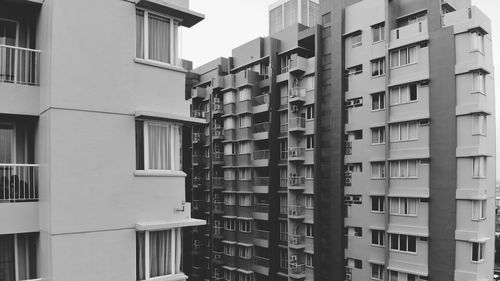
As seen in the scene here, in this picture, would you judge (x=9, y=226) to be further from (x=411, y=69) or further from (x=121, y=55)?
(x=411, y=69)

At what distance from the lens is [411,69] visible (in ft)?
71.4

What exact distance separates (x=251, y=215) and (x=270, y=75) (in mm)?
11299

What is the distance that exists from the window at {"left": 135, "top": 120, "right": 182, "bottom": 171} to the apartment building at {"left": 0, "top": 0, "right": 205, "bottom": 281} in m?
0.02

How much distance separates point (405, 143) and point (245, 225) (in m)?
15.3

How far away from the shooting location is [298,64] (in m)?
27.6

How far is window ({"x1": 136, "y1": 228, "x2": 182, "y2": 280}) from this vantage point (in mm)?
8797

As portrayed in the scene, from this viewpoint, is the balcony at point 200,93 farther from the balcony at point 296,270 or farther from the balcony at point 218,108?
the balcony at point 296,270

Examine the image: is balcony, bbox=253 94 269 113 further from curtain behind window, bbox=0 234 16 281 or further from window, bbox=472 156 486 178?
curtain behind window, bbox=0 234 16 281

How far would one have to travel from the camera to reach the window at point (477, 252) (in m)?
18.8

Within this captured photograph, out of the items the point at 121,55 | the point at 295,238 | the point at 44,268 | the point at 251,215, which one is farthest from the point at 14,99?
the point at 251,215

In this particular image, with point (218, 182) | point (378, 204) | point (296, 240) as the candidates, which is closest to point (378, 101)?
point (378, 204)

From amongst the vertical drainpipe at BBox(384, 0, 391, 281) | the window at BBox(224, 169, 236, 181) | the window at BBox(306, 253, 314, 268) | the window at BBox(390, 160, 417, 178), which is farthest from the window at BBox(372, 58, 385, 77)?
the window at BBox(224, 169, 236, 181)

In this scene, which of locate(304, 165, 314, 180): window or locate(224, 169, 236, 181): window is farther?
locate(224, 169, 236, 181): window

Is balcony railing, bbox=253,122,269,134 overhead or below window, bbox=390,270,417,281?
overhead
